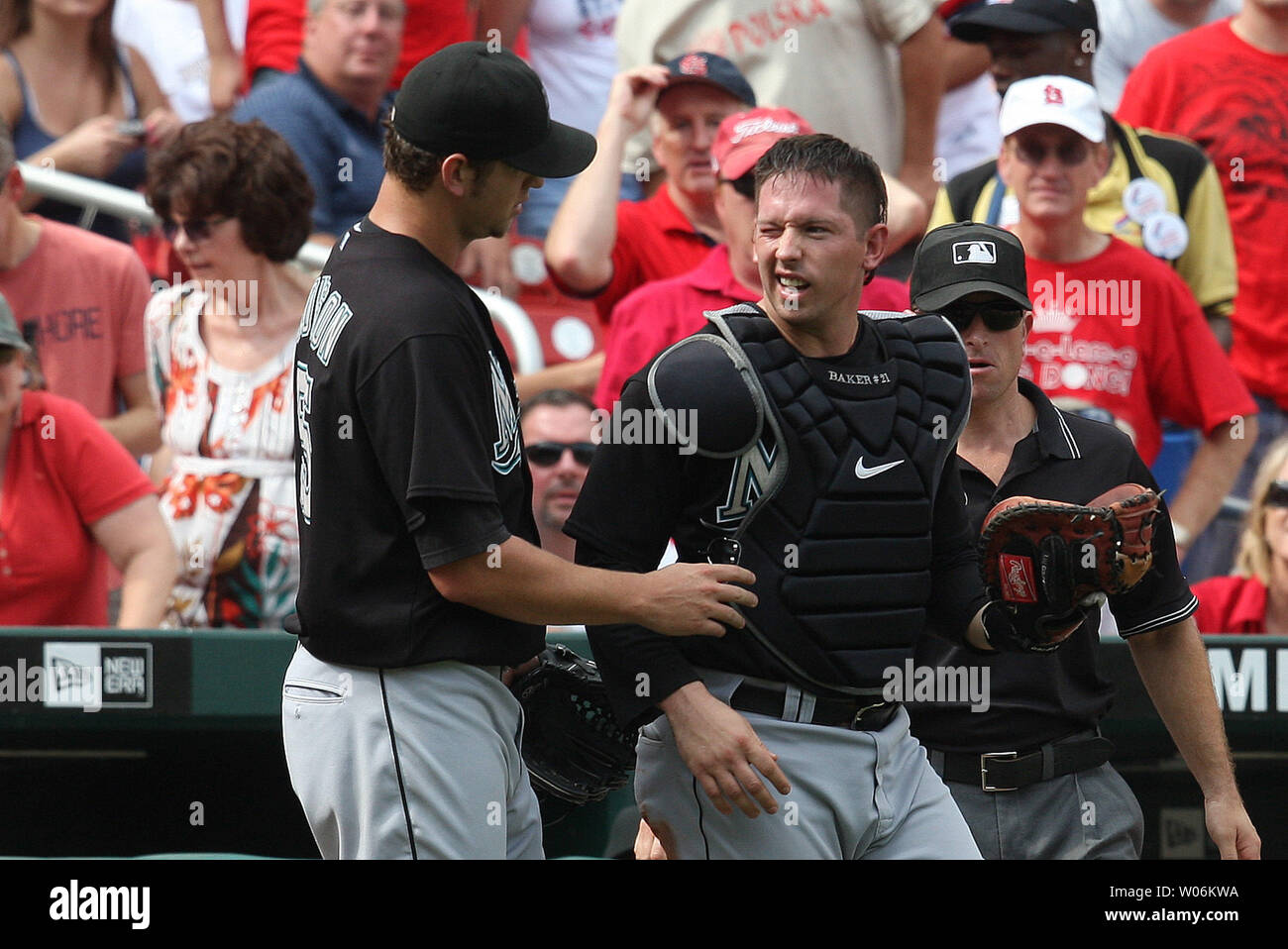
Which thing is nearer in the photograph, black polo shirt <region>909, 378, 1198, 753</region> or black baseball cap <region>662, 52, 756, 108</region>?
black polo shirt <region>909, 378, 1198, 753</region>

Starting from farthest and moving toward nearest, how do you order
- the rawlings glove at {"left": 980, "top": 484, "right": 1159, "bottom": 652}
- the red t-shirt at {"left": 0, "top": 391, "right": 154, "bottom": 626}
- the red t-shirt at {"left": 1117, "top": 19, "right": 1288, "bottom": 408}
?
the red t-shirt at {"left": 1117, "top": 19, "right": 1288, "bottom": 408}
the red t-shirt at {"left": 0, "top": 391, "right": 154, "bottom": 626}
the rawlings glove at {"left": 980, "top": 484, "right": 1159, "bottom": 652}

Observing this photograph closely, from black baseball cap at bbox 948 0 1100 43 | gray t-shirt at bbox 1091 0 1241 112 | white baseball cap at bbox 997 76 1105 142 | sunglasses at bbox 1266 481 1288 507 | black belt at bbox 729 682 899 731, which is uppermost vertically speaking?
gray t-shirt at bbox 1091 0 1241 112

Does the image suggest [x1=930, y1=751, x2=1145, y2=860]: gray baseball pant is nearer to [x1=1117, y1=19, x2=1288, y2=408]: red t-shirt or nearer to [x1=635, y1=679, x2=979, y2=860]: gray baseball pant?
[x1=635, y1=679, x2=979, y2=860]: gray baseball pant

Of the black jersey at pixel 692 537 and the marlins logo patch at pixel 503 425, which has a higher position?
the marlins logo patch at pixel 503 425

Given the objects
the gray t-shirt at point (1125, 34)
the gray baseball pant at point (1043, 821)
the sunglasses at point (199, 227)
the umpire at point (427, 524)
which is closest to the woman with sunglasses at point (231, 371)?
the sunglasses at point (199, 227)

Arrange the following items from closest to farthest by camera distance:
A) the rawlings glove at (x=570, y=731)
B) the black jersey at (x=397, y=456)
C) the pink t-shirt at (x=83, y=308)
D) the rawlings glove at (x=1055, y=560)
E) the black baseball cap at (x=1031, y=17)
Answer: the black jersey at (x=397, y=456)
the rawlings glove at (x=1055, y=560)
the rawlings glove at (x=570, y=731)
the pink t-shirt at (x=83, y=308)
the black baseball cap at (x=1031, y=17)

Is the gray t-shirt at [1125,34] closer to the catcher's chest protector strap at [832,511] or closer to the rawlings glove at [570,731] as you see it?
the catcher's chest protector strap at [832,511]

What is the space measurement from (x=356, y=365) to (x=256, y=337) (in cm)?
215

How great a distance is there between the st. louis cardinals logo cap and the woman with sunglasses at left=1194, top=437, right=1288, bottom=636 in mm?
1570

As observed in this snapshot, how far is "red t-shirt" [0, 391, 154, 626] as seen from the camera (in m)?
4.16

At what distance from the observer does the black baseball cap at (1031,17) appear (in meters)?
4.92

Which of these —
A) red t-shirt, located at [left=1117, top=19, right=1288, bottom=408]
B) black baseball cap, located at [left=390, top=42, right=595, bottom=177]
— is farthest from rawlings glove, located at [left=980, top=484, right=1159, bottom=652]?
red t-shirt, located at [left=1117, top=19, right=1288, bottom=408]

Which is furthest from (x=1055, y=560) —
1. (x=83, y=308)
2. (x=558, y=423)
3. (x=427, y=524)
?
(x=83, y=308)

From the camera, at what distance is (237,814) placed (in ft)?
13.7
